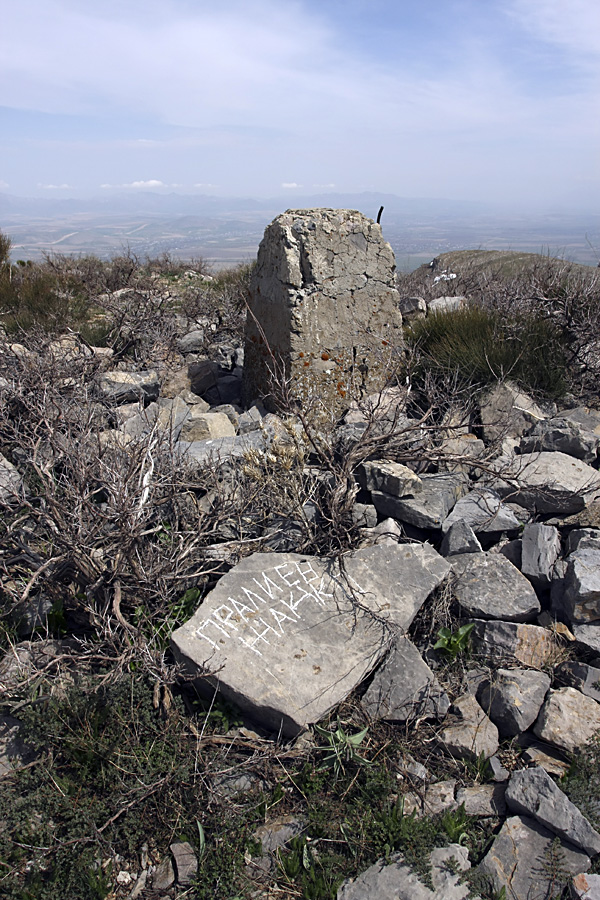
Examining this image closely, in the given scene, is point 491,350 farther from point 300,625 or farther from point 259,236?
point 259,236

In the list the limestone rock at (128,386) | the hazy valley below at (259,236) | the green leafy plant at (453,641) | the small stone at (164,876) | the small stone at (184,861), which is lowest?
the small stone at (164,876)

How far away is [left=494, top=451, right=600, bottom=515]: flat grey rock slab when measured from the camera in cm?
341

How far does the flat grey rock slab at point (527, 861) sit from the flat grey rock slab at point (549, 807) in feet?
0.14

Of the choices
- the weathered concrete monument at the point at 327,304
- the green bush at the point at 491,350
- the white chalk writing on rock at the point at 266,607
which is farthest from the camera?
the green bush at the point at 491,350

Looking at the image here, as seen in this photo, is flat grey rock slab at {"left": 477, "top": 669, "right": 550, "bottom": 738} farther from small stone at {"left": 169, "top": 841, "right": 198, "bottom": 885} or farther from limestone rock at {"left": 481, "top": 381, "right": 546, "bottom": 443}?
limestone rock at {"left": 481, "top": 381, "right": 546, "bottom": 443}

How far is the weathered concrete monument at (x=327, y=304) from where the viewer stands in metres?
4.53

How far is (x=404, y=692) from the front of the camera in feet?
8.32

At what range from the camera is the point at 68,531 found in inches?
109

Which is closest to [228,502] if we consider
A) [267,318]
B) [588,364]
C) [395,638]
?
[395,638]

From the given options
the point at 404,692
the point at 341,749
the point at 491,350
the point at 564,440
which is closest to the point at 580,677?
the point at 404,692

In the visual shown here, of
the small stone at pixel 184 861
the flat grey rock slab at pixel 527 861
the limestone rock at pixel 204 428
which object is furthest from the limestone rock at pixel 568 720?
the limestone rock at pixel 204 428

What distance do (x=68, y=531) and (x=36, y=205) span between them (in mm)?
193674

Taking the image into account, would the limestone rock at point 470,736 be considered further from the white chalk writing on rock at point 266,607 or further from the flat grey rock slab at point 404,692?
the white chalk writing on rock at point 266,607

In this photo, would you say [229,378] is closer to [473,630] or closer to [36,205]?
[473,630]
